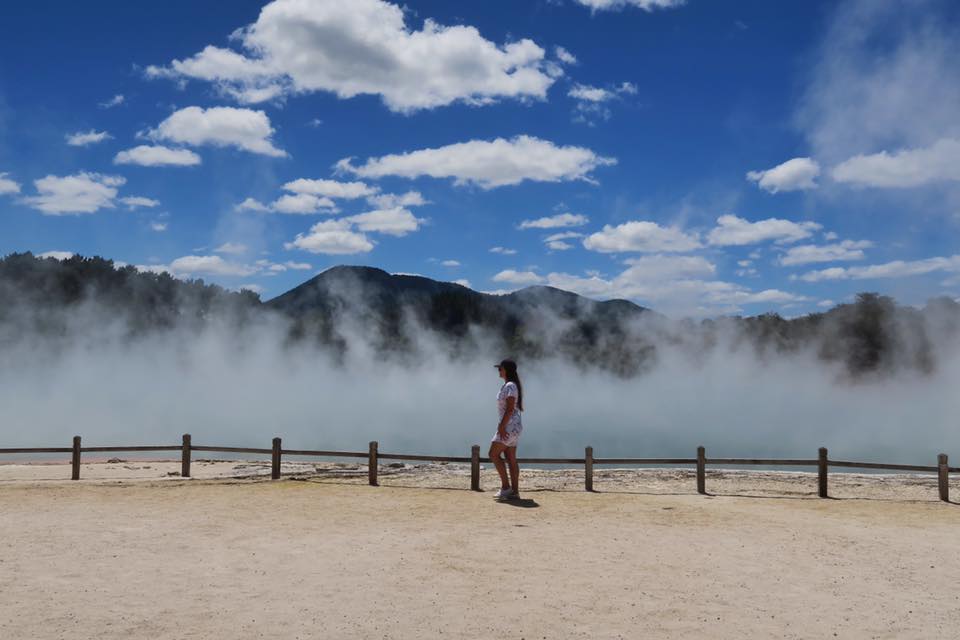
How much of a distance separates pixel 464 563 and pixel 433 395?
6744 centimetres

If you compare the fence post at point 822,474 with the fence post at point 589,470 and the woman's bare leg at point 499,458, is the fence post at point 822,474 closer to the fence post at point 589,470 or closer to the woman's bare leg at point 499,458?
the fence post at point 589,470

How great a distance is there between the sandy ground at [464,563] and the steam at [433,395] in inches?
848

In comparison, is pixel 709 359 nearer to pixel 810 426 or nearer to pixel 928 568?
pixel 810 426

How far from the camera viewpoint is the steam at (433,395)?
41.1 m

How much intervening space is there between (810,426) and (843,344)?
158 ft

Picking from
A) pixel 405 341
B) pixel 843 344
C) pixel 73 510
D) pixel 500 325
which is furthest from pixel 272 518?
pixel 500 325

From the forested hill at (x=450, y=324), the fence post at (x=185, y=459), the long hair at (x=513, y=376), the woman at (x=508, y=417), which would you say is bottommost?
the fence post at (x=185, y=459)

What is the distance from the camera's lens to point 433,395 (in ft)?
250

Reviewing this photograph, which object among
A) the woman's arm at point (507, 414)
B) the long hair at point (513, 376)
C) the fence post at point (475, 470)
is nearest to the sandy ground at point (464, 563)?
the fence post at point (475, 470)

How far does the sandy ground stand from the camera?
23.0 feet

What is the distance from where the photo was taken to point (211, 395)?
66.2 m

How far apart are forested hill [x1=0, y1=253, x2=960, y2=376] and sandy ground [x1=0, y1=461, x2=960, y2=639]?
72719 millimetres

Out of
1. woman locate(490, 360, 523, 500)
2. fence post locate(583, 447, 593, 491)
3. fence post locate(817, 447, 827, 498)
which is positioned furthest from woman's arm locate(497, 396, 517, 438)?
fence post locate(817, 447, 827, 498)

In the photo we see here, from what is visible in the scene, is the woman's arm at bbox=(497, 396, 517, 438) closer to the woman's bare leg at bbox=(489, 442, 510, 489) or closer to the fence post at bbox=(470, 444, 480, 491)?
the woman's bare leg at bbox=(489, 442, 510, 489)
